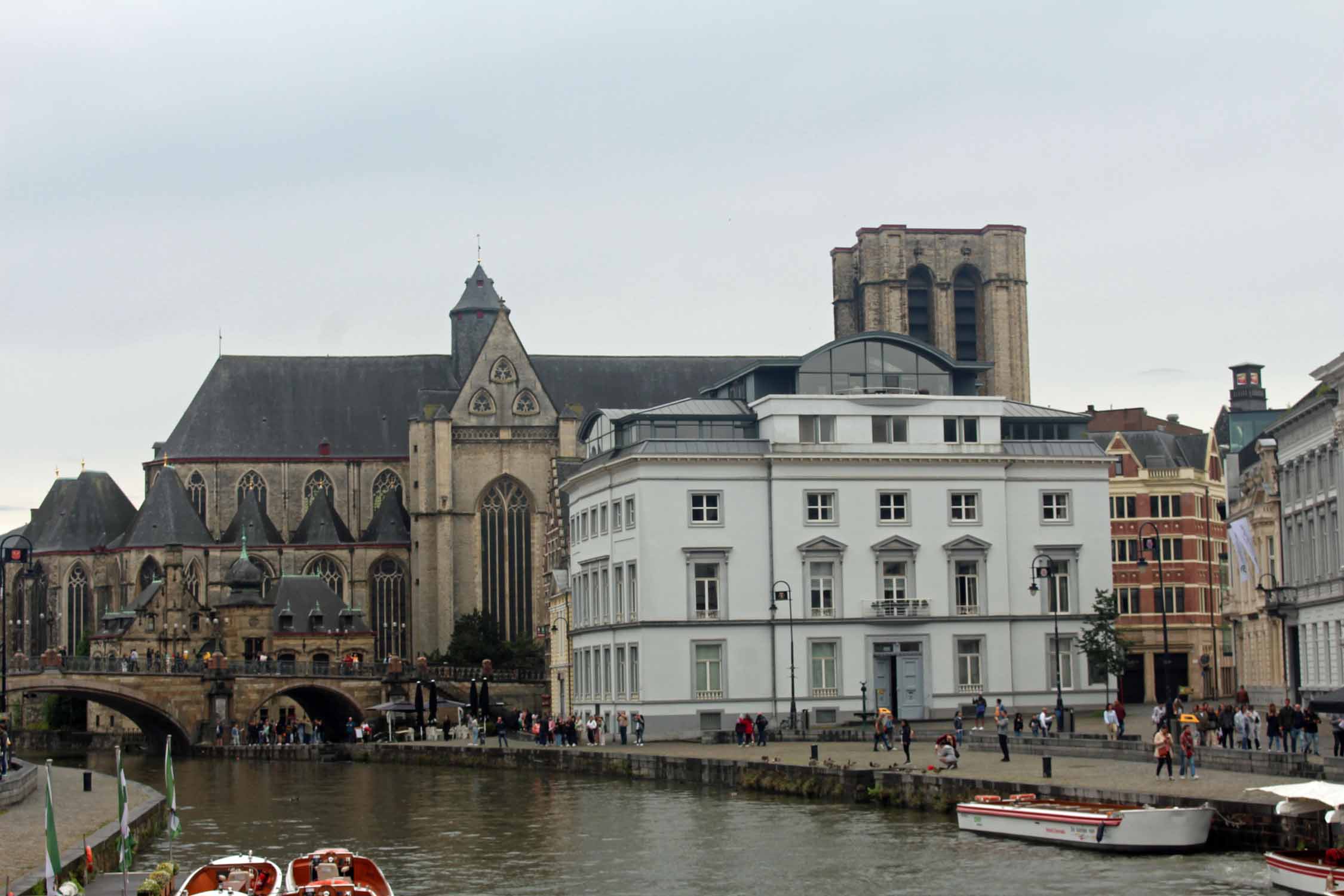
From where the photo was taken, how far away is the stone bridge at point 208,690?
98188mm

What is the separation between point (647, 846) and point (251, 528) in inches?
3428

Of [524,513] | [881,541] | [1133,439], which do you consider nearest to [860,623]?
[881,541]

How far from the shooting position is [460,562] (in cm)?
12388

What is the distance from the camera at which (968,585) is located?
74688 mm

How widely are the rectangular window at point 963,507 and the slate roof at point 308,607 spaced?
52464mm

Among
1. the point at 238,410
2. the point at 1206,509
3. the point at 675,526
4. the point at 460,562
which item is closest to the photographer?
the point at 675,526

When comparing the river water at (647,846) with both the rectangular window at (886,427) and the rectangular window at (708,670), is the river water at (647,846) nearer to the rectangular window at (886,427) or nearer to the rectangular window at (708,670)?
the rectangular window at (708,670)

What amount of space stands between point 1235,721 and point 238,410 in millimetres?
88984

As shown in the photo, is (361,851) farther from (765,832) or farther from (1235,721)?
(1235,721)

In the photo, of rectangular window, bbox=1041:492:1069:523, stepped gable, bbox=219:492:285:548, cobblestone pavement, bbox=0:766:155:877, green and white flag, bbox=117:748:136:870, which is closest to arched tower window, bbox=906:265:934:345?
stepped gable, bbox=219:492:285:548

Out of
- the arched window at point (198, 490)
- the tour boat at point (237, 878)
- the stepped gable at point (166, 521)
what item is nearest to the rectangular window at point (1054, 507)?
the tour boat at point (237, 878)

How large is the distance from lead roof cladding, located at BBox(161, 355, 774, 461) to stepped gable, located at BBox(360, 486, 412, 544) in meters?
3.47

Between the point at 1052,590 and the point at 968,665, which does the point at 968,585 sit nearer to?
the point at 968,665

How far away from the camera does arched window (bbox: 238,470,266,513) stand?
429 feet
